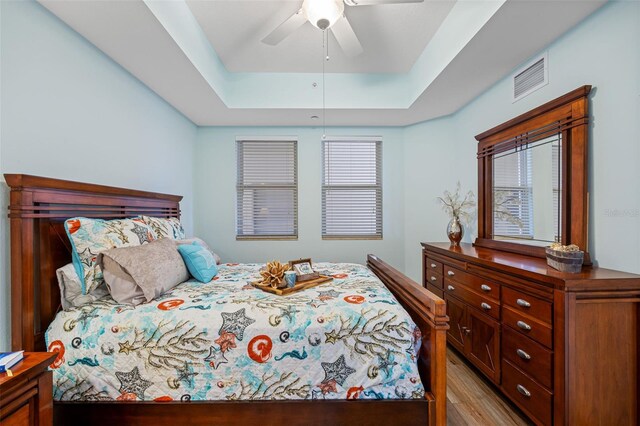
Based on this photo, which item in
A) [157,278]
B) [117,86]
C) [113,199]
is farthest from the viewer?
[117,86]

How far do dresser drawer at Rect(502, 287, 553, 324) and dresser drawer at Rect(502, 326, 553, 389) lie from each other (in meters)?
0.17

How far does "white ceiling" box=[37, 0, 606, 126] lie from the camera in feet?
5.57

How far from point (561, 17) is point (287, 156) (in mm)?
2892

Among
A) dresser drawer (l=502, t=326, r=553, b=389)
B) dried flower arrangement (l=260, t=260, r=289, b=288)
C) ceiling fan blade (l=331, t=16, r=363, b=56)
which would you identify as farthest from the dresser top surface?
ceiling fan blade (l=331, t=16, r=363, b=56)

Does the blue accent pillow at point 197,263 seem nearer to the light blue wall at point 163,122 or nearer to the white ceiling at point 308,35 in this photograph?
the light blue wall at point 163,122

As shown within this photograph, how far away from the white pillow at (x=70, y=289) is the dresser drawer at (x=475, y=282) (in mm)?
2574

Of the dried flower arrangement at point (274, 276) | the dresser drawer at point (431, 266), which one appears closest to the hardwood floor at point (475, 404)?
the dresser drawer at point (431, 266)

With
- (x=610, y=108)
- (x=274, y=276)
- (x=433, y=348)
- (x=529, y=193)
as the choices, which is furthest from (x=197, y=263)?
(x=610, y=108)

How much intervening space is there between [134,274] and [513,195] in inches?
114

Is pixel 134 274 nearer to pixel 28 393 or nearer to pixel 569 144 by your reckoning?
pixel 28 393

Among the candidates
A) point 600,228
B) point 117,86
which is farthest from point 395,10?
point 117,86

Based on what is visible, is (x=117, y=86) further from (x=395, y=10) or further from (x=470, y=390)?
(x=470, y=390)

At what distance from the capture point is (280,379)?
4.52 ft

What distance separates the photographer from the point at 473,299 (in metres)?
2.09
